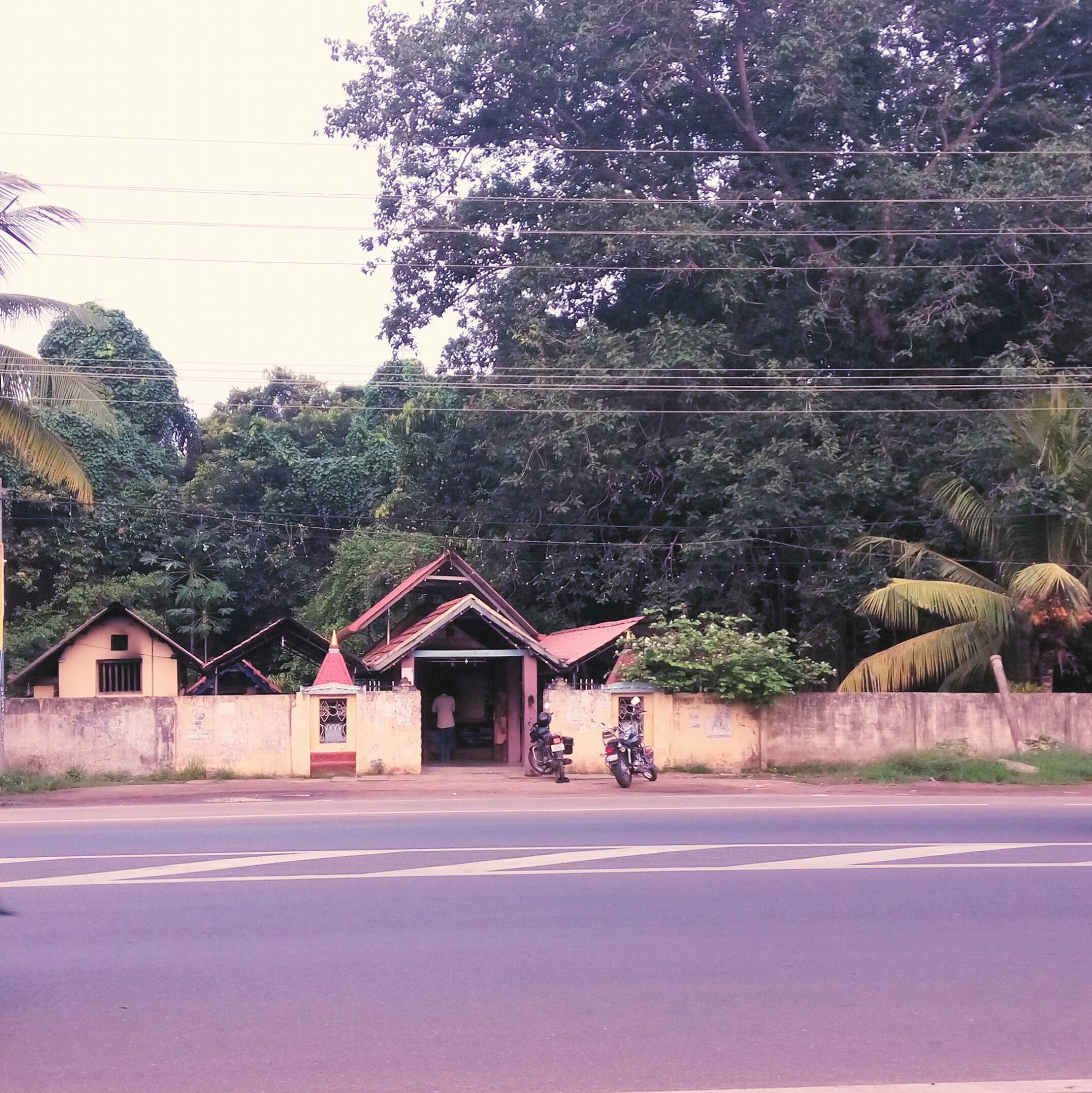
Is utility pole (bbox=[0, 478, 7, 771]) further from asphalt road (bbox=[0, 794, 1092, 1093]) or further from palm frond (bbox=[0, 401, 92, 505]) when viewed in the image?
asphalt road (bbox=[0, 794, 1092, 1093])

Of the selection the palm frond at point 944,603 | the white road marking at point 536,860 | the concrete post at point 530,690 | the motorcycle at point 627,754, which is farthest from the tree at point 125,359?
the white road marking at point 536,860

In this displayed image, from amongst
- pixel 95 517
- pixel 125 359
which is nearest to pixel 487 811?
pixel 95 517

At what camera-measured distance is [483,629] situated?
25.8 m

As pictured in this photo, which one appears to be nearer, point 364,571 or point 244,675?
point 244,675

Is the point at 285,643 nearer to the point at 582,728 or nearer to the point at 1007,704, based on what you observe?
the point at 582,728

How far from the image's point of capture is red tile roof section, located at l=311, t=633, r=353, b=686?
74.8 ft

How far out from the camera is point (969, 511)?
78.4ft

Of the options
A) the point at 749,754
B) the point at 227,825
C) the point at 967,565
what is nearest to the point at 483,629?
the point at 749,754

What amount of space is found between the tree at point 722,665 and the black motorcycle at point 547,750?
1.94 meters

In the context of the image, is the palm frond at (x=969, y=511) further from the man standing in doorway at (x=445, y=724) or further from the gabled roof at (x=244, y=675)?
the gabled roof at (x=244, y=675)

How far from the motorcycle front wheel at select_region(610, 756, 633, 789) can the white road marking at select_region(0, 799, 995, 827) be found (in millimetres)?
3170

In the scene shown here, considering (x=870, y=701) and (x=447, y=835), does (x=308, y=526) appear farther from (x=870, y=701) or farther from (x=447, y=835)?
(x=447, y=835)

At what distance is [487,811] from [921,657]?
35.0ft

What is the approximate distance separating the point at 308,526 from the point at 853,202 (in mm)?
19644
